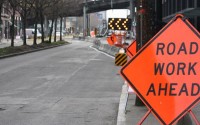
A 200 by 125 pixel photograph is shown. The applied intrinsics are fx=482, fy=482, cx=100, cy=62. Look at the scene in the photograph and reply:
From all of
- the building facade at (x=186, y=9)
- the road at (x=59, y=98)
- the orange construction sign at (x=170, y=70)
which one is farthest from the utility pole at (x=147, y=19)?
the building facade at (x=186, y=9)

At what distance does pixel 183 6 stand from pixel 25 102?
1925 cm

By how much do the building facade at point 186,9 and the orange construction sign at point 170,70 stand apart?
15270 millimetres

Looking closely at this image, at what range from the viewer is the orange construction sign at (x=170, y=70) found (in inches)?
262

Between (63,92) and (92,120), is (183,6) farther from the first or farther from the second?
(92,120)

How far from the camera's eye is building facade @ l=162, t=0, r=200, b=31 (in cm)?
2262

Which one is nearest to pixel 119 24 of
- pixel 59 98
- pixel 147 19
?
pixel 59 98

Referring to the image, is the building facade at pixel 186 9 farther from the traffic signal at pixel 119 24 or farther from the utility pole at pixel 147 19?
the utility pole at pixel 147 19

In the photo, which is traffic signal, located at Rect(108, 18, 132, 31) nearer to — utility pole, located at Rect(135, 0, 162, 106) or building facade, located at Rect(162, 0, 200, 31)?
building facade, located at Rect(162, 0, 200, 31)

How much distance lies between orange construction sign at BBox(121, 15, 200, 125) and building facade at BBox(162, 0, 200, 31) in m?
15.3

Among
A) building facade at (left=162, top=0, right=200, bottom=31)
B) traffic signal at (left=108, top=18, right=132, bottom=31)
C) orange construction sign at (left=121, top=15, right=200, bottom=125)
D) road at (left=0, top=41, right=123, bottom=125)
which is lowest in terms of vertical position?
road at (left=0, top=41, right=123, bottom=125)

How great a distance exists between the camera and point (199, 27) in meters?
25.7

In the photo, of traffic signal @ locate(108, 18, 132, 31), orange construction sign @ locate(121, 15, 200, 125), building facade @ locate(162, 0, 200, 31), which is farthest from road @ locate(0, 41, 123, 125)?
traffic signal @ locate(108, 18, 132, 31)

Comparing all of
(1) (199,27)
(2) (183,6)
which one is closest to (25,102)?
(1) (199,27)

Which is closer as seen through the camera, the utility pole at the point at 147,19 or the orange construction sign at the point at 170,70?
the orange construction sign at the point at 170,70
